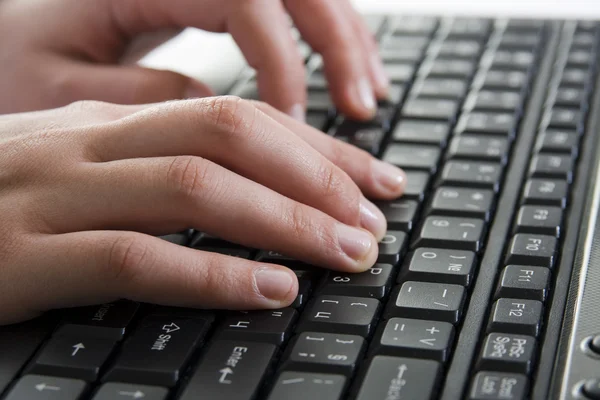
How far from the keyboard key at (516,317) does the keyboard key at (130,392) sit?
0.23m

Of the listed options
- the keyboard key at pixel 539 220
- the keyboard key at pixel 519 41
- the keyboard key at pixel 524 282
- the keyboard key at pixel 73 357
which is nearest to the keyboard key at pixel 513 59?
the keyboard key at pixel 519 41

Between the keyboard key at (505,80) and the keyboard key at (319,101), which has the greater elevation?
the keyboard key at (505,80)

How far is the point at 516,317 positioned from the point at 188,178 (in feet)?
0.87

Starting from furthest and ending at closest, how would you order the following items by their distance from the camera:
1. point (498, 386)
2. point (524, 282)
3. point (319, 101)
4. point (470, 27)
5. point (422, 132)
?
point (470, 27) < point (319, 101) < point (422, 132) < point (524, 282) < point (498, 386)

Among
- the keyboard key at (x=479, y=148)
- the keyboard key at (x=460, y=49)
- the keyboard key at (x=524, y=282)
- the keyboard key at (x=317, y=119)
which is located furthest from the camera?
the keyboard key at (x=460, y=49)

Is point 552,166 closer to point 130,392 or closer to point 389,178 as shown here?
point 389,178

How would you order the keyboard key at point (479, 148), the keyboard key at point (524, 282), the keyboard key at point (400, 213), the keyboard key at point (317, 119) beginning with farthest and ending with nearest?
the keyboard key at point (317, 119)
the keyboard key at point (479, 148)
the keyboard key at point (400, 213)
the keyboard key at point (524, 282)

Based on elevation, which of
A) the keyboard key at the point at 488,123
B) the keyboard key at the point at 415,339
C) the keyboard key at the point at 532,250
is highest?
the keyboard key at the point at 488,123

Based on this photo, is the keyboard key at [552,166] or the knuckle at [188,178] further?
the keyboard key at [552,166]

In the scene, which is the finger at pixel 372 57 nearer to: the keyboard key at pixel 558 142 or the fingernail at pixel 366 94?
the fingernail at pixel 366 94

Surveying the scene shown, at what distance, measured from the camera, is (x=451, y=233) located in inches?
28.0

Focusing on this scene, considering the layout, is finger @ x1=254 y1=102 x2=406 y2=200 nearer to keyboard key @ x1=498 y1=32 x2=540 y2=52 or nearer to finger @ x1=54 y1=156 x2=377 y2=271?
finger @ x1=54 y1=156 x2=377 y2=271

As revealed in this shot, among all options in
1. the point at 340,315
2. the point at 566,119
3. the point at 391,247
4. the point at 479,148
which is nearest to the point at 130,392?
the point at 340,315

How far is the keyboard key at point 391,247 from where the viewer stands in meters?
0.68
